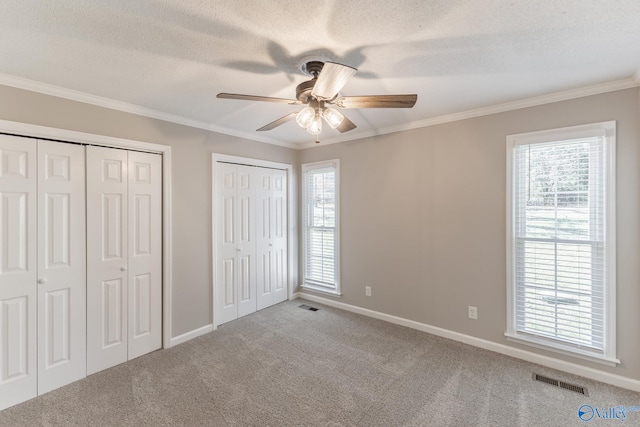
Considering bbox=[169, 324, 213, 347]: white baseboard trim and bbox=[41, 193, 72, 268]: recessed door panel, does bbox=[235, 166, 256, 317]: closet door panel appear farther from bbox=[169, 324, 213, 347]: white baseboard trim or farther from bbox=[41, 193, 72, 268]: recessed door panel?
bbox=[41, 193, 72, 268]: recessed door panel

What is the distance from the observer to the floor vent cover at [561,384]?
2233 mm

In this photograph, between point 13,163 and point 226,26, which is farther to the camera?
point 13,163

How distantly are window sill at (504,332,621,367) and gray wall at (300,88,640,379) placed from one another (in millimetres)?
56

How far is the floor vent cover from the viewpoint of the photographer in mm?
2233

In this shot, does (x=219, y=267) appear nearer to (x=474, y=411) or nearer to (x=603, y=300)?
(x=474, y=411)

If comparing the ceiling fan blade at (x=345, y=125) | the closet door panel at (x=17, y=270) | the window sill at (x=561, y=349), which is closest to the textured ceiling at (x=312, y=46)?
the ceiling fan blade at (x=345, y=125)

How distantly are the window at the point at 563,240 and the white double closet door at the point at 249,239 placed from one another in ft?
9.58

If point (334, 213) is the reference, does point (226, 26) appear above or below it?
above

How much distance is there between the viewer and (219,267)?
3510mm

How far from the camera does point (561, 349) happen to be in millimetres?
2504

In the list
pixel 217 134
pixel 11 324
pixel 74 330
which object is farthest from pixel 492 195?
pixel 11 324

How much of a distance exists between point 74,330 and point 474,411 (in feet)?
10.8

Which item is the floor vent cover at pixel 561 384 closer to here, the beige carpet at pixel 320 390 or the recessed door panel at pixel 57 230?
the beige carpet at pixel 320 390

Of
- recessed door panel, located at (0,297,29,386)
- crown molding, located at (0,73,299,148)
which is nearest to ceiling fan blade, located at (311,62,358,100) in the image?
crown molding, located at (0,73,299,148)
